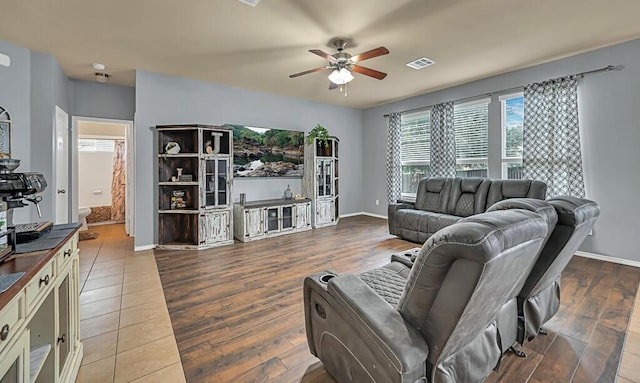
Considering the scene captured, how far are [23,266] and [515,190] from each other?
507 cm

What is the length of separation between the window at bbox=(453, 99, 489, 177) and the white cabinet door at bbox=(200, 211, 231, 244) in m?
4.48

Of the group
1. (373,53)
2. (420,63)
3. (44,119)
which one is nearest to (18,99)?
(44,119)

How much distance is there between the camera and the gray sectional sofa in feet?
13.9

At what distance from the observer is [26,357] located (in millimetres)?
1015

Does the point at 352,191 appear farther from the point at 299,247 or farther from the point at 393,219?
the point at 299,247

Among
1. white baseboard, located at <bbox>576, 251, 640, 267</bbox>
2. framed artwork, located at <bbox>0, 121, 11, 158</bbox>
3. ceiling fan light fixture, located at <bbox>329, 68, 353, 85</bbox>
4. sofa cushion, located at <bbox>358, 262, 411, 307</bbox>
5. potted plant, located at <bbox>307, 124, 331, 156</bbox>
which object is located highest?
ceiling fan light fixture, located at <bbox>329, 68, 353, 85</bbox>

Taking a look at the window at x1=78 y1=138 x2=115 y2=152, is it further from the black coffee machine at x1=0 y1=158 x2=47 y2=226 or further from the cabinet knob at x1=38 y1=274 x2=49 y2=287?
the cabinet knob at x1=38 y1=274 x2=49 y2=287

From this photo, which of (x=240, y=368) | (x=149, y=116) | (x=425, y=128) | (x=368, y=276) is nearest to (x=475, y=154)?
(x=425, y=128)

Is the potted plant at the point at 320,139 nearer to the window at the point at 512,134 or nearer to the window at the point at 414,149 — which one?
the window at the point at 414,149

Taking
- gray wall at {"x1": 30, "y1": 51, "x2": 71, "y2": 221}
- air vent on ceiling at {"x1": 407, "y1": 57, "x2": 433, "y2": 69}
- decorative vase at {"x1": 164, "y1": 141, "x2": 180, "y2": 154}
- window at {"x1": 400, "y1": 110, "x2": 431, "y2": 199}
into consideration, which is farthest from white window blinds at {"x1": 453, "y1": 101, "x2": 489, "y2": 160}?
gray wall at {"x1": 30, "y1": 51, "x2": 71, "y2": 221}

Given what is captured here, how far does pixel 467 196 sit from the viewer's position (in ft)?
15.6

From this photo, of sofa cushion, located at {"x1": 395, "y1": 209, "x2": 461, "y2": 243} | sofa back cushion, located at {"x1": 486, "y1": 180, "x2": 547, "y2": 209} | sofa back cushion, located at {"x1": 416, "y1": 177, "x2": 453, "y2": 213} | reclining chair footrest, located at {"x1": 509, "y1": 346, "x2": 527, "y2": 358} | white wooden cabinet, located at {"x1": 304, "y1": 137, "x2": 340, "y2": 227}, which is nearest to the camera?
reclining chair footrest, located at {"x1": 509, "y1": 346, "x2": 527, "y2": 358}

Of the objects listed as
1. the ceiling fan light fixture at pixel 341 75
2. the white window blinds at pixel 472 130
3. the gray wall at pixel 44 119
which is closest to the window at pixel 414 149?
the white window blinds at pixel 472 130

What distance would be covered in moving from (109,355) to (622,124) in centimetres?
606
